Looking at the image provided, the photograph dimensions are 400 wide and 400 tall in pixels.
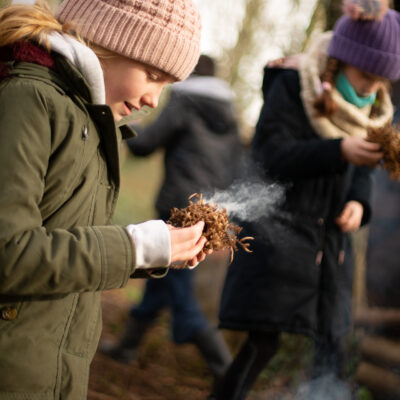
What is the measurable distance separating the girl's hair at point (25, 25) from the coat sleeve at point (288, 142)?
5.48ft

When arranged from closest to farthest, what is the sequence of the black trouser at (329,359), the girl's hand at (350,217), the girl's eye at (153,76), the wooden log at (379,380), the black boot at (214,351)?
the girl's eye at (153,76), the girl's hand at (350,217), the black trouser at (329,359), the wooden log at (379,380), the black boot at (214,351)

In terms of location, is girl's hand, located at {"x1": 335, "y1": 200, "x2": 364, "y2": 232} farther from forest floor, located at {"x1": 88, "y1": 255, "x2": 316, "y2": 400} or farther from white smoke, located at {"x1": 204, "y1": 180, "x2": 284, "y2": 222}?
forest floor, located at {"x1": 88, "y1": 255, "x2": 316, "y2": 400}

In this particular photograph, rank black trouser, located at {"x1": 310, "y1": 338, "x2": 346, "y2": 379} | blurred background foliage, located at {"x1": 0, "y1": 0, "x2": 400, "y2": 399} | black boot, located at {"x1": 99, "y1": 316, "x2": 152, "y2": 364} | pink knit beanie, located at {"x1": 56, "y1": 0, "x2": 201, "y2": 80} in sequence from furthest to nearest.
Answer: blurred background foliage, located at {"x1": 0, "y1": 0, "x2": 400, "y2": 399}
black boot, located at {"x1": 99, "y1": 316, "x2": 152, "y2": 364}
black trouser, located at {"x1": 310, "y1": 338, "x2": 346, "y2": 379}
pink knit beanie, located at {"x1": 56, "y1": 0, "x2": 201, "y2": 80}

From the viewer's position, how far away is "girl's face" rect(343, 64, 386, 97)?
318cm

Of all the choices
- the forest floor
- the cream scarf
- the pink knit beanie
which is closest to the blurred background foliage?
the forest floor

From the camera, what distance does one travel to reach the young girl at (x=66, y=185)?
1.47 meters

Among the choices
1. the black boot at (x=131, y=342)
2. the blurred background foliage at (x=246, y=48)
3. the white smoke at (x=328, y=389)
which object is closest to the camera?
the white smoke at (x=328, y=389)

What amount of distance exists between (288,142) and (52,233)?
190cm

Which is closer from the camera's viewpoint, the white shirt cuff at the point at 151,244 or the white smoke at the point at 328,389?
the white shirt cuff at the point at 151,244

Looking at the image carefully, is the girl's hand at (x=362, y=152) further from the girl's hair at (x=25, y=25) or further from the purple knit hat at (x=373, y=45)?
the girl's hair at (x=25, y=25)

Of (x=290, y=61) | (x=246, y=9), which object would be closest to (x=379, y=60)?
(x=290, y=61)

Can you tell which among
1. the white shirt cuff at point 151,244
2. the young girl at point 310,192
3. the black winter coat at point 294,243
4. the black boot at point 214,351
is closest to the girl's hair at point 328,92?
the young girl at point 310,192

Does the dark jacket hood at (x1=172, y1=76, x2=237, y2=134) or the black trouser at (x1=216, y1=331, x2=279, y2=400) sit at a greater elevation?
the dark jacket hood at (x1=172, y1=76, x2=237, y2=134)

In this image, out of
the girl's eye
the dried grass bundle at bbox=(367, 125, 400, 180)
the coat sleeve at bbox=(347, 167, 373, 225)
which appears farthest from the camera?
the coat sleeve at bbox=(347, 167, 373, 225)
